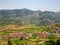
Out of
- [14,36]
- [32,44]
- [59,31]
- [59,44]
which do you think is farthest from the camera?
[59,31]

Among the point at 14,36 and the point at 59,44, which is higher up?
the point at 59,44

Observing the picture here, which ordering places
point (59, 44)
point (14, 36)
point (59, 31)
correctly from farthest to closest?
point (59, 31), point (14, 36), point (59, 44)

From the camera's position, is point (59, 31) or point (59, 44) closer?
point (59, 44)

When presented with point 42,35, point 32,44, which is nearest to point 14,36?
point 42,35

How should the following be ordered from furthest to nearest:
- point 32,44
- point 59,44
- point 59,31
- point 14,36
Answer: point 59,31 → point 14,36 → point 32,44 → point 59,44

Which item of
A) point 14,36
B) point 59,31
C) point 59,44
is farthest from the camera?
point 59,31

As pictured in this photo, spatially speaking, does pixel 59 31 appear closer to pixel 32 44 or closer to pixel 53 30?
pixel 53 30

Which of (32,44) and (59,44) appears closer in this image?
(59,44)

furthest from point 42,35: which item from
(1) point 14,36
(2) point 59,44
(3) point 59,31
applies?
(2) point 59,44

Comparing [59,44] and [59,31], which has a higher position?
[59,44]
